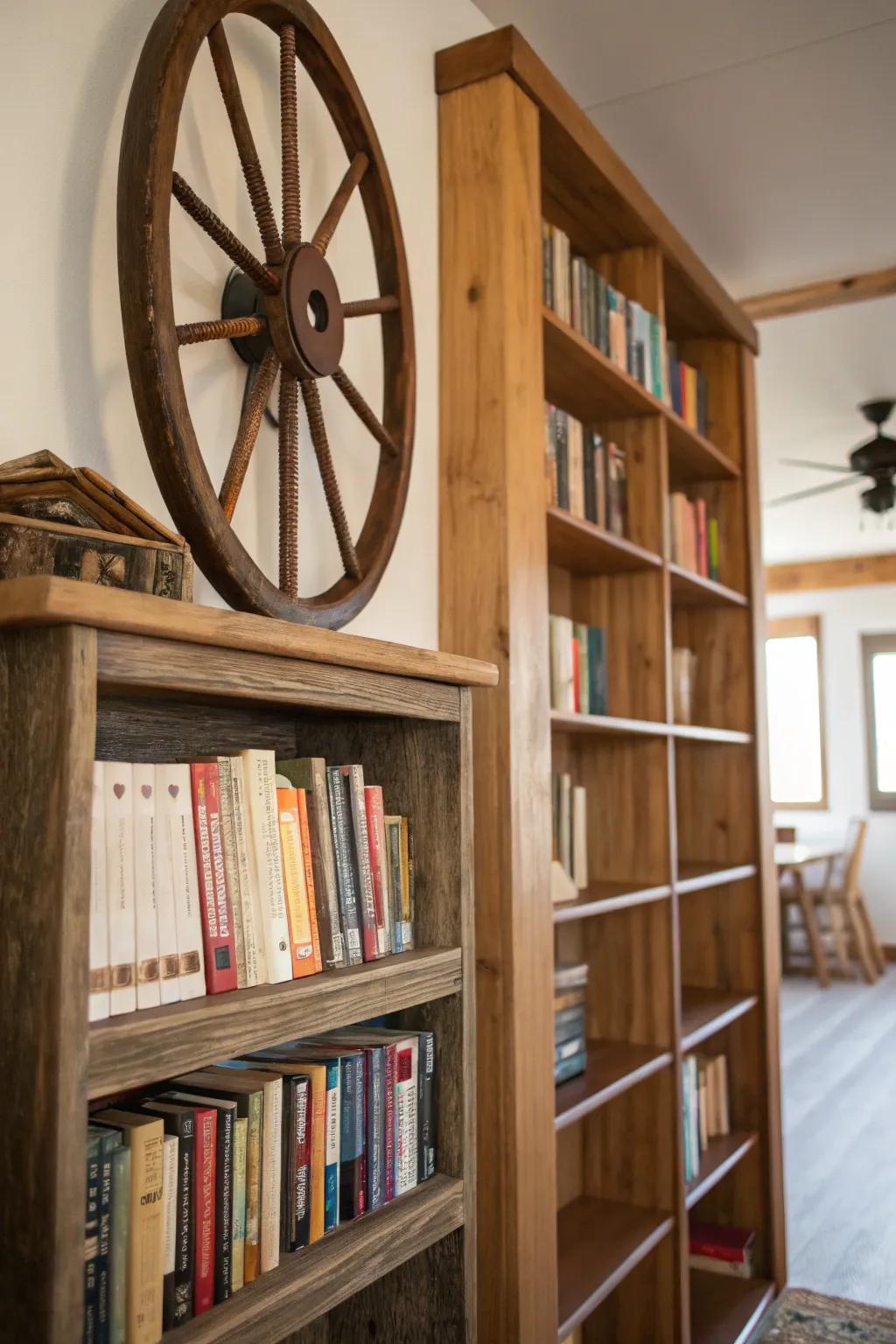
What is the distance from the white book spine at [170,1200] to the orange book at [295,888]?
0.21 metres

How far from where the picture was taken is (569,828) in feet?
7.64

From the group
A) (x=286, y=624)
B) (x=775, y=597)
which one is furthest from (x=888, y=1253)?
(x=775, y=597)

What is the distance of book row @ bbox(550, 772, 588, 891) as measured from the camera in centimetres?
230

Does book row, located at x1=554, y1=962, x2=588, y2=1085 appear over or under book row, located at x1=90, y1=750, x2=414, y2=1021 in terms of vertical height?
under

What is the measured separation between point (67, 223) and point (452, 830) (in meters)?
0.82

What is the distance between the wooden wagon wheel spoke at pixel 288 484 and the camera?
143 cm

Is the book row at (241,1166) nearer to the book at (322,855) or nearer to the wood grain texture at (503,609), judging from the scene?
the book at (322,855)

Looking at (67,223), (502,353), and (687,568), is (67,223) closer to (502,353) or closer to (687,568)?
(502,353)

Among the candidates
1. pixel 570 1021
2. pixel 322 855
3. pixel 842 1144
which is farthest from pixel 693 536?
pixel 842 1144

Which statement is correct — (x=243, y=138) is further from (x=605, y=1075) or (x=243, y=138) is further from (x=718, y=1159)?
(x=718, y=1159)

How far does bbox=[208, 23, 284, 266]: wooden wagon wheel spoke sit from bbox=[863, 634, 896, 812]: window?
7.30 metres

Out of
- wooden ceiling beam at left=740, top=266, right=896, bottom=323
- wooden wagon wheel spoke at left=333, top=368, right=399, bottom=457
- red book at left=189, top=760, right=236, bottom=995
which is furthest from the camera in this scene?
wooden ceiling beam at left=740, top=266, right=896, bottom=323

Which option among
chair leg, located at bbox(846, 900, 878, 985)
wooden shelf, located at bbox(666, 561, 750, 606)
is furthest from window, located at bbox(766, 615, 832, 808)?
wooden shelf, located at bbox(666, 561, 750, 606)

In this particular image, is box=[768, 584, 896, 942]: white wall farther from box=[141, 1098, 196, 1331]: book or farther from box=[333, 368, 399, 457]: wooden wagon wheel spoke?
box=[141, 1098, 196, 1331]: book
